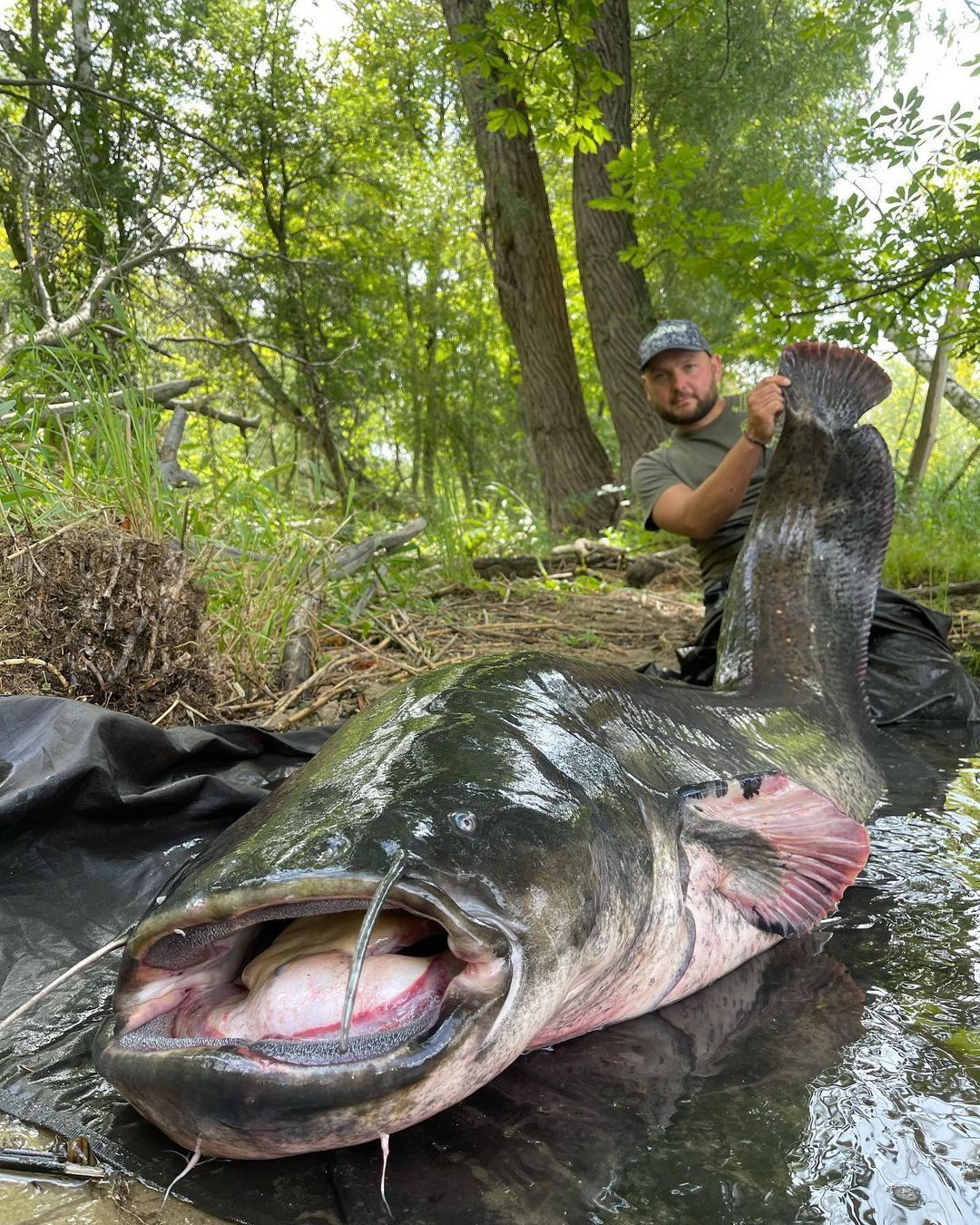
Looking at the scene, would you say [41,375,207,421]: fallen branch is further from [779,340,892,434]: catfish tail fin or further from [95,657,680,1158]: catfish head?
[779,340,892,434]: catfish tail fin

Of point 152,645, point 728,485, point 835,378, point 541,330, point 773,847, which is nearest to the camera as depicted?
point 773,847

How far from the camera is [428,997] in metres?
1.07

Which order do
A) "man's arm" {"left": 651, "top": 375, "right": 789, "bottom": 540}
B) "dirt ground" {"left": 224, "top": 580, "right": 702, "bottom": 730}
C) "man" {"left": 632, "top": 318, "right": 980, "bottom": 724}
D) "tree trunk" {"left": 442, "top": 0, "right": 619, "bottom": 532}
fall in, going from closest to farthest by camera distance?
1. "dirt ground" {"left": 224, "top": 580, "right": 702, "bottom": 730}
2. "man's arm" {"left": 651, "top": 375, "right": 789, "bottom": 540}
3. "man" {"left": 632, "top": 318, "right": 980, "bottom": 724}
4. "tree trunk" {"left": 442, "top": 0, "right": 619, "bottom": 532}

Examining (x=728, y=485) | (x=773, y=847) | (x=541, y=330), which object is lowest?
(x=773, y=847)

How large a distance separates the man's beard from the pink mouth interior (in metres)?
3.52

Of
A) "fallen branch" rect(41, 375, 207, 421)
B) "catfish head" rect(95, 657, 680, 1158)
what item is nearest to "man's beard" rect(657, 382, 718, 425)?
"fallen branch" rect(41, 375, 207, 421)

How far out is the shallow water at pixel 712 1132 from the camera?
1.04 meters

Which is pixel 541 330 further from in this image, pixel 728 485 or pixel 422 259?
pixel 422 259

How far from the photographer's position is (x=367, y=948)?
3.47 ft

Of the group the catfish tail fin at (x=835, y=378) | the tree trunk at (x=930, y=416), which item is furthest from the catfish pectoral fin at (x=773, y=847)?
the tree trunk at (x=930, y=416)

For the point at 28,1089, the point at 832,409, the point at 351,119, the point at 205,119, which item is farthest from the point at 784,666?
the point at 351,119

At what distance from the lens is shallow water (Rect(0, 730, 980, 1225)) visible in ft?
3.41

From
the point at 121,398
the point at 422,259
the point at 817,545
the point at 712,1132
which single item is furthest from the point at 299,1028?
the point at 422,259

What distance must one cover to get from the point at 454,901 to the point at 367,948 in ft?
0.38
